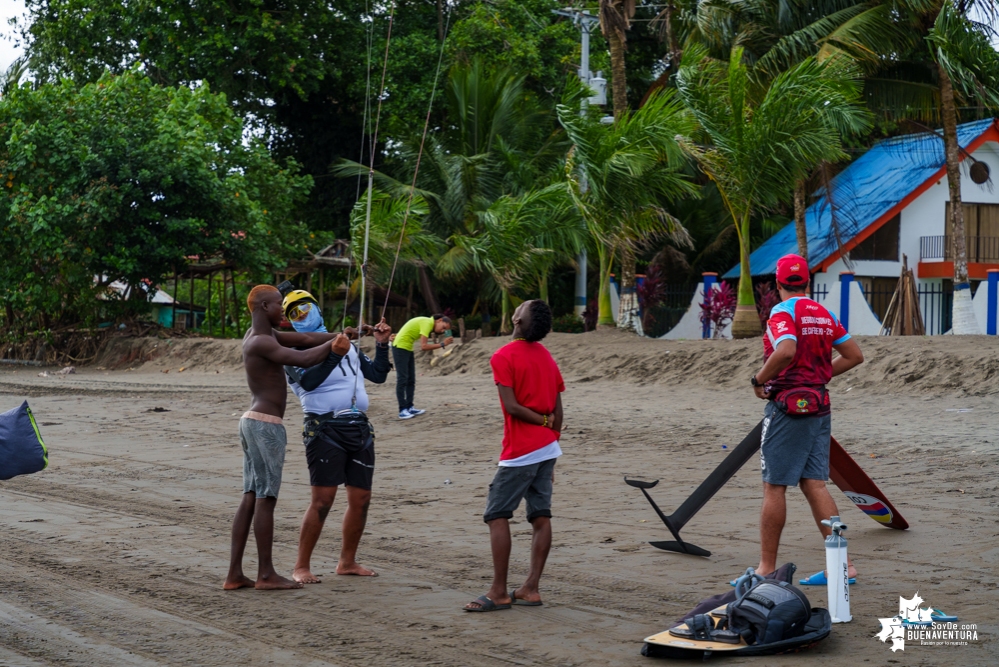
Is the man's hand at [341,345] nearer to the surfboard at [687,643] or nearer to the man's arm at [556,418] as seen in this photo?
the man's arm at [556,418]

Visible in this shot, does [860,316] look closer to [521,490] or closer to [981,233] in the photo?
[981,233]

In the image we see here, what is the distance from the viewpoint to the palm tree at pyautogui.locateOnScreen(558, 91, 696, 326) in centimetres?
1989

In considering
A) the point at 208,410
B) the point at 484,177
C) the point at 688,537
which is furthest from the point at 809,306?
the point at 484,177

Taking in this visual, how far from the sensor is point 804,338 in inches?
236

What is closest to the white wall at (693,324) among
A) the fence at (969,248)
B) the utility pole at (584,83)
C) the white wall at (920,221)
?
the utility pole at (584,83)

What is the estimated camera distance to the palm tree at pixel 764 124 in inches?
719

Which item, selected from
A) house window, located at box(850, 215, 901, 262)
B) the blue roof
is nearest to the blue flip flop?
the blue roof

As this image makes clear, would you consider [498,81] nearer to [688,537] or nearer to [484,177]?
[484,177]

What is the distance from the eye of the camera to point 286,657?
4977 millimetres

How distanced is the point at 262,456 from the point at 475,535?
2.22m

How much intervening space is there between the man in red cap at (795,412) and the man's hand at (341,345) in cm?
231

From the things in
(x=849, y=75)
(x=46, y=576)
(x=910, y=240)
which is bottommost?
(x=46, y=576)

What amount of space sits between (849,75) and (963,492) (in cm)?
1225

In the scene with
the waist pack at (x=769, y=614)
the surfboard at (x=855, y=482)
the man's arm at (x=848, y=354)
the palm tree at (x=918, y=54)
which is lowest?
the waist pack at (x=769, y=614)
